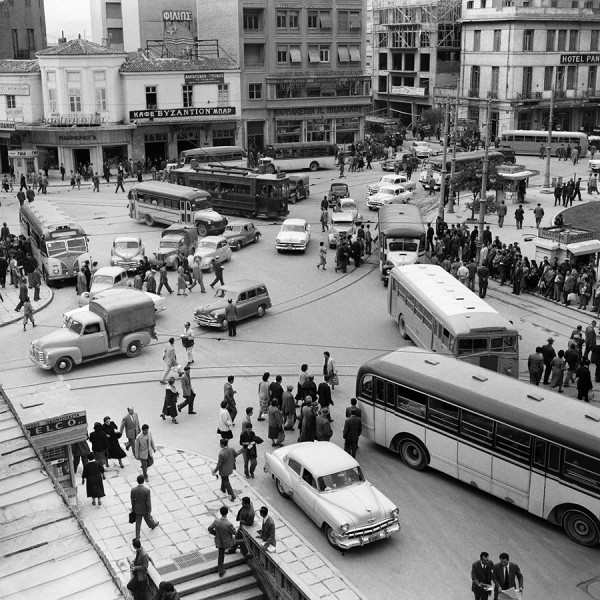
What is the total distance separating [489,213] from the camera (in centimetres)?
5200

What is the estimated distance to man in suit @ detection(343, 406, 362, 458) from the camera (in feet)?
71.3

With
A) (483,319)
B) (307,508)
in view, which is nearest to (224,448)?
(307,508)

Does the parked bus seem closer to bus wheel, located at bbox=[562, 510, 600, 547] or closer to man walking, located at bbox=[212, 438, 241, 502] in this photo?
man walking, located at bbox=[212, 438, 241, 502]

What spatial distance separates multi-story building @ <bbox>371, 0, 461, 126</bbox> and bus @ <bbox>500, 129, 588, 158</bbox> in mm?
16520

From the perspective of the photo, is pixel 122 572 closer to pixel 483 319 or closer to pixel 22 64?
pixel 483 319

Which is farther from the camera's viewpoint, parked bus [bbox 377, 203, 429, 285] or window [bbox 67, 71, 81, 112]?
window [bbox 67, 71, 81, 112]

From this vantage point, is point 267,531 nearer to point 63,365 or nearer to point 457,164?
point 63,365

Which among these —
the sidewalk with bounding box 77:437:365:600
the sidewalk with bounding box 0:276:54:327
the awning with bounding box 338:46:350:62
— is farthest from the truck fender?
the awning with bounding box 338:46:350:62

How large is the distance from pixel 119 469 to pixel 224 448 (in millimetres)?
3149

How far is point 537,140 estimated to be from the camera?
7575cm

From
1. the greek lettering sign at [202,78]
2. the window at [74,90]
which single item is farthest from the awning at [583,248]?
the window at [74,90]

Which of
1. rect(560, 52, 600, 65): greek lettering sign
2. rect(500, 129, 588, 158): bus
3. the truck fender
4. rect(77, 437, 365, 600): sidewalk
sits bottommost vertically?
rect(77, 437, 365, 600): sidewalk

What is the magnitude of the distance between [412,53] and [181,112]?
1355 inches

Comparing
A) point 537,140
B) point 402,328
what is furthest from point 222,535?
point 537,140
